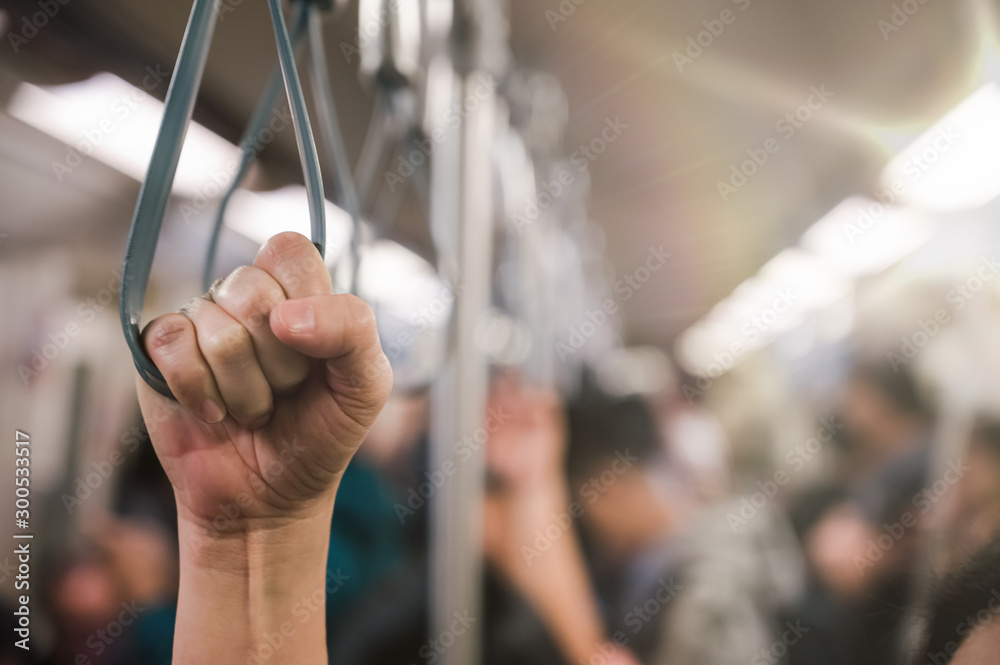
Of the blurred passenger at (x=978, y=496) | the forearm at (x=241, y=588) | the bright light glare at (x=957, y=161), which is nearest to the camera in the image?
the forearm at (x=241, y=588)

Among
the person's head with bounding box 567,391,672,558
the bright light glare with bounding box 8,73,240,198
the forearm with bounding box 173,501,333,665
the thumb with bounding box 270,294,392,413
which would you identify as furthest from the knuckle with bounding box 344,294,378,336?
the person's head with bounding box 567,391,672,558

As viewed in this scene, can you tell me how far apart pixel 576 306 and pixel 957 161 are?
967 mm

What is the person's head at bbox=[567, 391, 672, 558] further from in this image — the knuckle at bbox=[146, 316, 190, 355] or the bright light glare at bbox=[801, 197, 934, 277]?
the knuckle at bbox=[146, 316, 190, 355]

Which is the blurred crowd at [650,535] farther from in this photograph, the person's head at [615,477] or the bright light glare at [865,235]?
the bright light glare at [865,235]

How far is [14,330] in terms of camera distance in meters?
0.50

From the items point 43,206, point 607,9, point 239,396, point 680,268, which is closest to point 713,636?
point 680,268

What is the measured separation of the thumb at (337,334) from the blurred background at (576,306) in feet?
0.30

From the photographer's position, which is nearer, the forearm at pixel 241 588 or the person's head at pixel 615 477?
the forearm at pixel 241 588

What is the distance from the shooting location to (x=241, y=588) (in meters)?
0.32

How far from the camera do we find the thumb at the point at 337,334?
22 centimetres

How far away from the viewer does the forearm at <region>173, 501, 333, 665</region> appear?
31 cm

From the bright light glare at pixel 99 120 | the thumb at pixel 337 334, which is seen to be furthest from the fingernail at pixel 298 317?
the bright light glare at pixel 99 120

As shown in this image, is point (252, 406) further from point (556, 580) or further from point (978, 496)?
point (978, 496)

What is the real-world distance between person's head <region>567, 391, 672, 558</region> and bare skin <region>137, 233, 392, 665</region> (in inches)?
32.9
